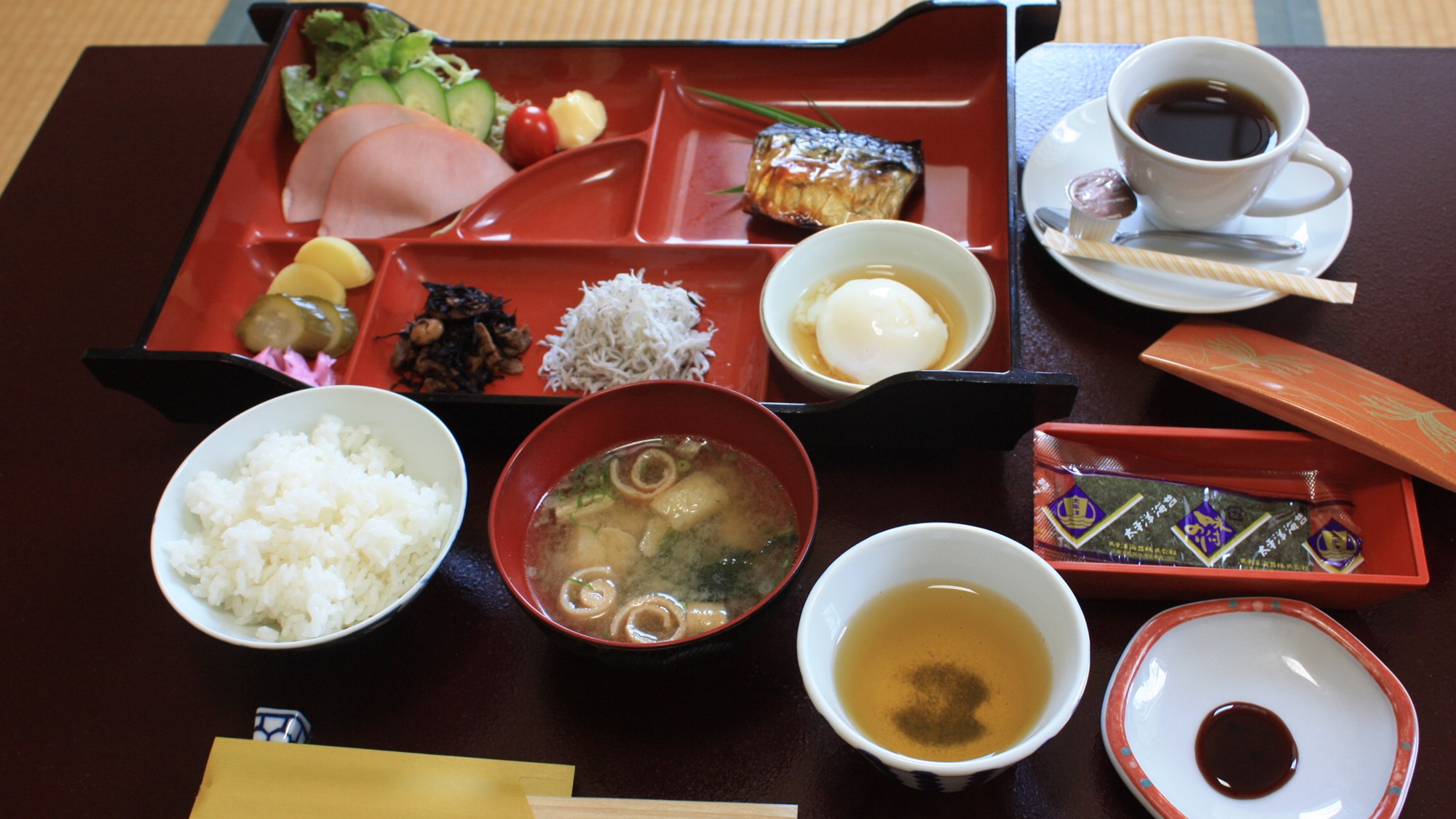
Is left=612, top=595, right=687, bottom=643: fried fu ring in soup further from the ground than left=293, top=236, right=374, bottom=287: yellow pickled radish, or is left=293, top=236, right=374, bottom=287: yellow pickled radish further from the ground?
left=293, top=236, right=374, bottom=287: yellow pickled radish

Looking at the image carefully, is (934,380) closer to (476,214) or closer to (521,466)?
(521,466)

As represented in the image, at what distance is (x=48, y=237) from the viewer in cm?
207

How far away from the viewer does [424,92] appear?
2195mm

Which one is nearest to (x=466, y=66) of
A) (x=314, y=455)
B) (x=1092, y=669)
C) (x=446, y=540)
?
(x=314, y=455)

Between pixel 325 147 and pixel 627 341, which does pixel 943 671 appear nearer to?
pixel 627 341

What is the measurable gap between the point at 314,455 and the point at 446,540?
0.88 feet

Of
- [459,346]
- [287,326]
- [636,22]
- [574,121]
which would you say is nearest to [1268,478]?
[459,346]

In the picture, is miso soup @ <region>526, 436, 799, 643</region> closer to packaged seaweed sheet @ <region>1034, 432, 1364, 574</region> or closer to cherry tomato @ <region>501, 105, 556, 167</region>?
packaged seaweed sheet @ <region>1034, 432, 1364, 574</region>

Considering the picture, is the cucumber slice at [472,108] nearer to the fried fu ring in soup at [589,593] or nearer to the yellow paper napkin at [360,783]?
the fried fu ring in soup at [589,593]

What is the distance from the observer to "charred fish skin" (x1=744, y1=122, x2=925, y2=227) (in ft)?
6.22

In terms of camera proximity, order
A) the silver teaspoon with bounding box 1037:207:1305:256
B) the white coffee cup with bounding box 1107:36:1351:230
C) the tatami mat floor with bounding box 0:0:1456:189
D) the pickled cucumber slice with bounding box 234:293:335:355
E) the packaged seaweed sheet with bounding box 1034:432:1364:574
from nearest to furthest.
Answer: the packaged seaweed sheet with bounding box 1034:432:1364:574, the white coffee cup with bounding box 1107:36:1351:230, the silver teaspoon with bounding box 1037:207:1305:256, the pickled cucumber slice with bounding box 234:293:335:355, the tatami mat floor with bounding box 0:0:1456:189

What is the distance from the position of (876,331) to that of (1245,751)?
2.73ft

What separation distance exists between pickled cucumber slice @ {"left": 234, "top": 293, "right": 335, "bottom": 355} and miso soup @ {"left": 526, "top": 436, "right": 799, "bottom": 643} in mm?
702

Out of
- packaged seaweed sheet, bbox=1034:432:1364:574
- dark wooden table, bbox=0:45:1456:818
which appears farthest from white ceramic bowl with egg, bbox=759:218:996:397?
packaged seaweed sheet, bbox=1034:432:1364:574
